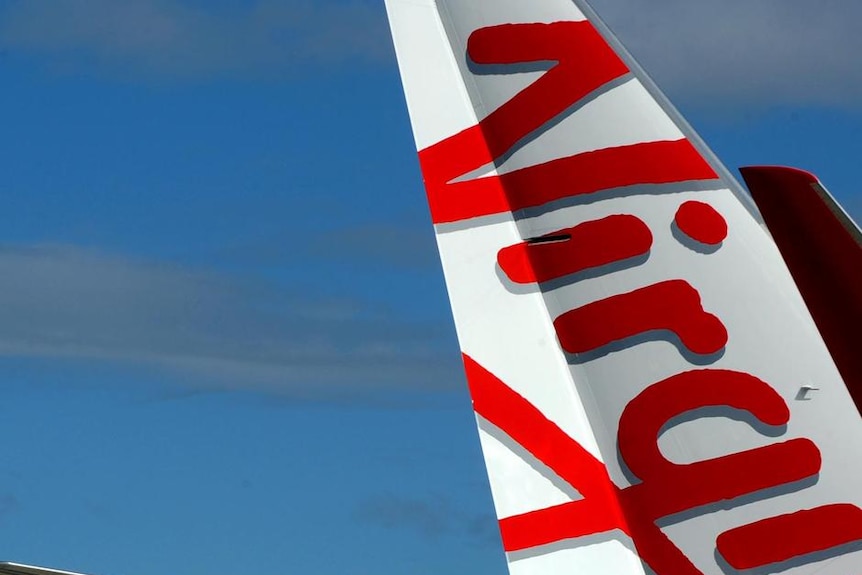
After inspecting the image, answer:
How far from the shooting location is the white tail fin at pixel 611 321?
11383mm

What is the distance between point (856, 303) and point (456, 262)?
314 cm

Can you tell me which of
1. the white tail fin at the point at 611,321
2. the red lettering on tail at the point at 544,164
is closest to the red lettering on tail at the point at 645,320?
the white tail fin at the point at 611,321

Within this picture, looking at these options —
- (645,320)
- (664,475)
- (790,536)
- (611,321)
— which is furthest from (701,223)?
(790,536)

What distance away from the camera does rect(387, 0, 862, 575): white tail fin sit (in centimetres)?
1138

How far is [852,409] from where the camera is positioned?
Result: 1132 centimetres

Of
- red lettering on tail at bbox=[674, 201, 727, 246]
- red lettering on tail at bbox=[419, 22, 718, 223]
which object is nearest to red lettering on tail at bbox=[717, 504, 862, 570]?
red lettering on tail at bbox=[674, 201, 727, 246]

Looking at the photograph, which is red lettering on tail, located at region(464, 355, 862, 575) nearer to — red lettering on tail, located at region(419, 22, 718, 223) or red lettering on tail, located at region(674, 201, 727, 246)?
red lettering on tail, located at region(674, 201, 727, 246)

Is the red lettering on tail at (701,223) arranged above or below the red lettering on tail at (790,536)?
above

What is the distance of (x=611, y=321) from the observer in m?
11.9

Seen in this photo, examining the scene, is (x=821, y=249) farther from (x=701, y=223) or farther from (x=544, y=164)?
(x=544, y=164)

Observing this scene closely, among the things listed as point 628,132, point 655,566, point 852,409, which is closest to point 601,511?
point 655,566

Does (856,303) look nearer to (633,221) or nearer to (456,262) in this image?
(633,221)

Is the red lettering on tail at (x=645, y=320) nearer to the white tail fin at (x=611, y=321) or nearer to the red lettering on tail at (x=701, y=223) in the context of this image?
the white tail fin at (x=611, y=321)

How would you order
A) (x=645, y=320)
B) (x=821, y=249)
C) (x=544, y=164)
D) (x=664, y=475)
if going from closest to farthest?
1. (x=821, y=249)
2. (x=664, y=475)
3. (x=645, y=320)
4. (x=544, y=164)
